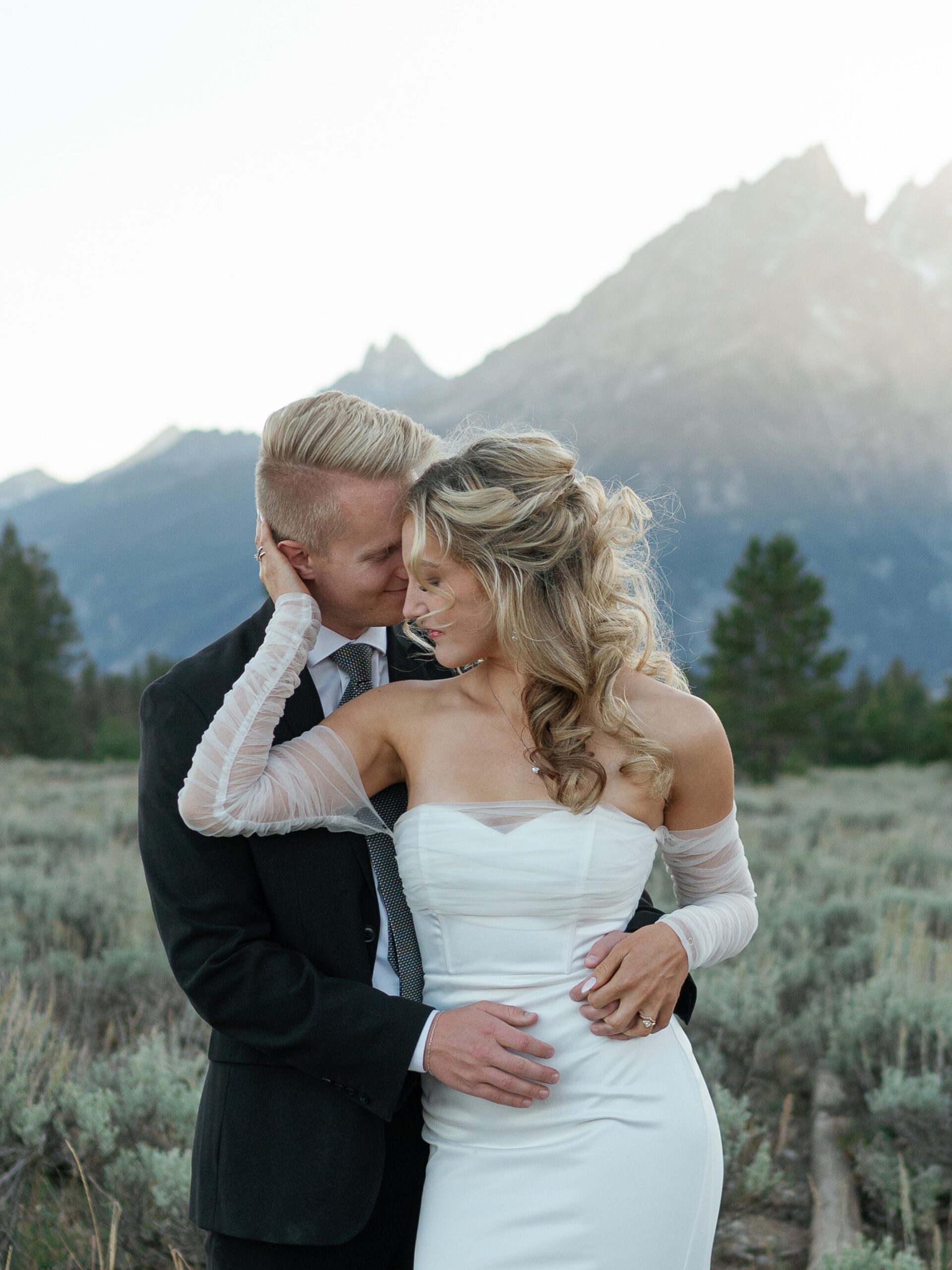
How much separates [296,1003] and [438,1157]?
1.64 ft

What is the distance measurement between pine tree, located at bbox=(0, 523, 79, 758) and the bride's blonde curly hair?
3480 centimetres

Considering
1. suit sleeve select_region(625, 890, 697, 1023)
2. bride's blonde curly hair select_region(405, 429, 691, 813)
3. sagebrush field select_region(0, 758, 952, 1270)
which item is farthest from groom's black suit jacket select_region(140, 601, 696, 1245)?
sagebrush field select_region(0, 758, 952, 1270)

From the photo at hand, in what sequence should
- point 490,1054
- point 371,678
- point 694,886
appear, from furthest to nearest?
point 371,678
point 694,886
point 490,1054

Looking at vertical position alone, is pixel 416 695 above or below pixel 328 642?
below

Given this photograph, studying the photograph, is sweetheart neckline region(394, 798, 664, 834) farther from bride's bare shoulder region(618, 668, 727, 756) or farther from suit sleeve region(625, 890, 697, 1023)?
suit sleeve region(625, 890, 697, 1023)

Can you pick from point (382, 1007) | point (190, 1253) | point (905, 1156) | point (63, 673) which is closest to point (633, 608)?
point (382, 1007)

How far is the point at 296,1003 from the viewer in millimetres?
2182

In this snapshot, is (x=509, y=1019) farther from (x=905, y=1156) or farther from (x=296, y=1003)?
(x=905, y=1156)

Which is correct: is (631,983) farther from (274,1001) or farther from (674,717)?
(274,1001)

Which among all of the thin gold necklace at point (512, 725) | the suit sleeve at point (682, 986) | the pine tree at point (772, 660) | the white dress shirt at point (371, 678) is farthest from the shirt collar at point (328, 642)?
the pine tree at point (772, 660)

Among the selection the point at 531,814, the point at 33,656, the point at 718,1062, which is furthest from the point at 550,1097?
the point at 33,656

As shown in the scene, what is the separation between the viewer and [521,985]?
2287 mm

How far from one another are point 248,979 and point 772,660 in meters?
27.5

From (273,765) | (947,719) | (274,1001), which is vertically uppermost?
(273,765)
